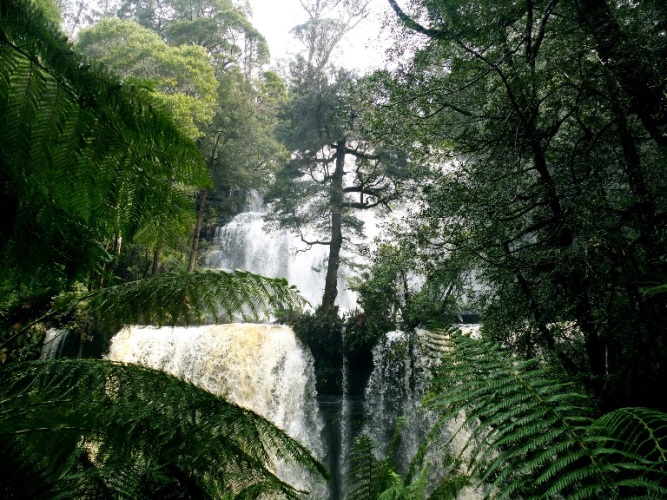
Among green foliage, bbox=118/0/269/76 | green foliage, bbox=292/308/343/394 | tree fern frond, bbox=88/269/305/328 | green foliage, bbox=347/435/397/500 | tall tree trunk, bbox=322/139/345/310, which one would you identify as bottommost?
green foliage, bbox=347/435/397/500

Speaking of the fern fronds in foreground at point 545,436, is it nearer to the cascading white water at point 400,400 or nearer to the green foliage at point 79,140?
the green foliage at point 79,140

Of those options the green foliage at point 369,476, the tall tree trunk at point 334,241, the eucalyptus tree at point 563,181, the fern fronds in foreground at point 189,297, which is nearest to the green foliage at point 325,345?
the tall tree trunk at point 334,241

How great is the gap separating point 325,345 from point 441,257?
548 cm

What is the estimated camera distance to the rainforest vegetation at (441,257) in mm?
1027

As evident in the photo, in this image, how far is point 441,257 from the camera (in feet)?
17.3

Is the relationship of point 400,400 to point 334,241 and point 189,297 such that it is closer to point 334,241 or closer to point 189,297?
point 334,241

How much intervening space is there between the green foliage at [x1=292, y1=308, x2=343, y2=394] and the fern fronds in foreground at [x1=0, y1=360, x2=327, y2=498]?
8.05 m

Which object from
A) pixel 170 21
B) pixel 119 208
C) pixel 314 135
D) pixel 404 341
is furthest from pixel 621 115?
pixel 170 21

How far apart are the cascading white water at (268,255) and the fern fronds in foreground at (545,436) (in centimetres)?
1519

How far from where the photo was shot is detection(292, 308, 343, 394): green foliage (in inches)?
387

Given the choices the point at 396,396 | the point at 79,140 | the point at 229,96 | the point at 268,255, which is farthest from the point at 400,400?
the point at 229,96

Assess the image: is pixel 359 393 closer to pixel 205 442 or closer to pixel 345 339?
pixel 345 339

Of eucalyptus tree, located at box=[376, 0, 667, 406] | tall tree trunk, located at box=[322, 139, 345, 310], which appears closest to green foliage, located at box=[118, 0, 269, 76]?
tall tree trunk, located at box=[322, 139, 345, 310]

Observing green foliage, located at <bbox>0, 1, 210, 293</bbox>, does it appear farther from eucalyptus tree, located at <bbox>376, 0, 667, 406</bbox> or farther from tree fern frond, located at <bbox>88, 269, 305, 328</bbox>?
eucalyptus tree, located at <bbox>376, 0, 667, 406</bbox>
